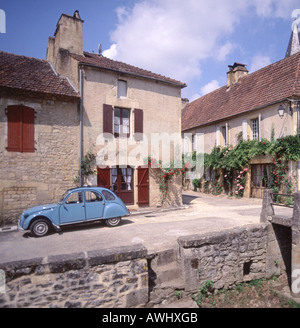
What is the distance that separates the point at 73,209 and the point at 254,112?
37.6 feet

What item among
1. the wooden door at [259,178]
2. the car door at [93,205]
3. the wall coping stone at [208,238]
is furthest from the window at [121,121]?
the wooden door at [259,178]

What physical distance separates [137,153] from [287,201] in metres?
7.40

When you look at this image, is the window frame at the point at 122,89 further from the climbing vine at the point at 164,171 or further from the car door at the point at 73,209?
the car door at the point at 73,209

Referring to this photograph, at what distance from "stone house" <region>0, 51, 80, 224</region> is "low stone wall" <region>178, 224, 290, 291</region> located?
6007 millimetres

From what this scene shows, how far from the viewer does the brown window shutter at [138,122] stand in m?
11.0

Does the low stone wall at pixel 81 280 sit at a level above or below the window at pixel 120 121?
below

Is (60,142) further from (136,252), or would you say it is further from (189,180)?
(189,180)

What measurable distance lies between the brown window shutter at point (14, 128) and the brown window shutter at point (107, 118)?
3.19m

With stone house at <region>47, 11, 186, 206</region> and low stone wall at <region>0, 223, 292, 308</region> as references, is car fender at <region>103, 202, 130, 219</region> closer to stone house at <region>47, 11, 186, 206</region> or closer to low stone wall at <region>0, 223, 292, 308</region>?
stone house at <region>47, 11, 186, 206</region>

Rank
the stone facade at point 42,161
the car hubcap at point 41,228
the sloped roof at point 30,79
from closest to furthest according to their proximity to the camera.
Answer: the car hubcap at point 41,228, the stone facade at point 42,161, the sloped roof at point 30,79

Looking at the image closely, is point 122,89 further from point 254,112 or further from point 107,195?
point 254,112

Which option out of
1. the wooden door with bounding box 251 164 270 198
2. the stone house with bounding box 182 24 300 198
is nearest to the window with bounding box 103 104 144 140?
the stone house with bounding box 182 24 300 198

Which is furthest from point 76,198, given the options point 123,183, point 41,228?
point 123,183
